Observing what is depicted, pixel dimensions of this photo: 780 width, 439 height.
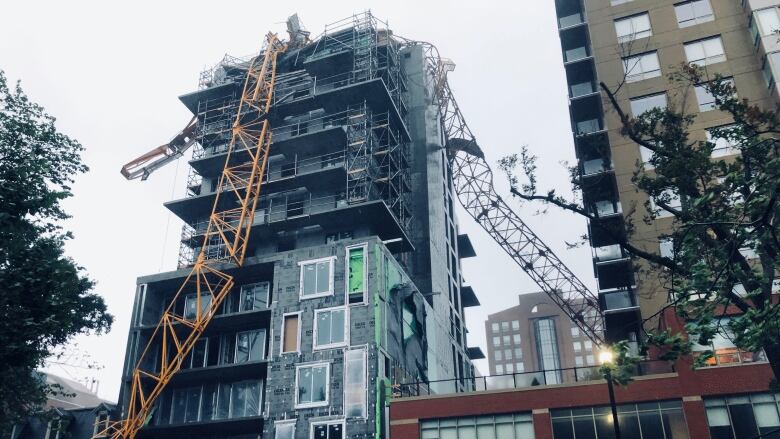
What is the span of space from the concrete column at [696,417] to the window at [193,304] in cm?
3437

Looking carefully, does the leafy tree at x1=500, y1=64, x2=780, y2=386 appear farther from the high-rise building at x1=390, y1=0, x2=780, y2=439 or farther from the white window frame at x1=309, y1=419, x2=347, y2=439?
the white window frame at x1=309, y1=419, x2=347, y2=439

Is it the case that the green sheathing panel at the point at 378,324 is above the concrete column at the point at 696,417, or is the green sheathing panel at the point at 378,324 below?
above

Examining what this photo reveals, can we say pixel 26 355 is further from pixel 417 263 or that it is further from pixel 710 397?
pixel 417 263

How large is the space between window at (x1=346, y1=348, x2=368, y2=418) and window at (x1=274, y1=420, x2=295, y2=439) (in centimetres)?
379

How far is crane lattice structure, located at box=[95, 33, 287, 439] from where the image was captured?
48625 mm

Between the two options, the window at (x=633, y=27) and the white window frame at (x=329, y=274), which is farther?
the window at (x=633, y=27)

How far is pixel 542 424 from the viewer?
36.6m

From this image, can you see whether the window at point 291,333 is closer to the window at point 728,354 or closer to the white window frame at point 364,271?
the white window frame at point 364,271

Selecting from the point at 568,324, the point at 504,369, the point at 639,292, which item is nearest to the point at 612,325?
the point at 639,292

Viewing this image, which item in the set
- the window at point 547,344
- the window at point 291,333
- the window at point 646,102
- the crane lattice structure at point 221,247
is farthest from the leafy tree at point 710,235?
the window at point 547,344

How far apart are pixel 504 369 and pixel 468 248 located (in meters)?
95.9

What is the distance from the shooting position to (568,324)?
6299 inches

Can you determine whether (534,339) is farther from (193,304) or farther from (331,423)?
(331,423)

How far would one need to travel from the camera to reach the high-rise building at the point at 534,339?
155125mm
